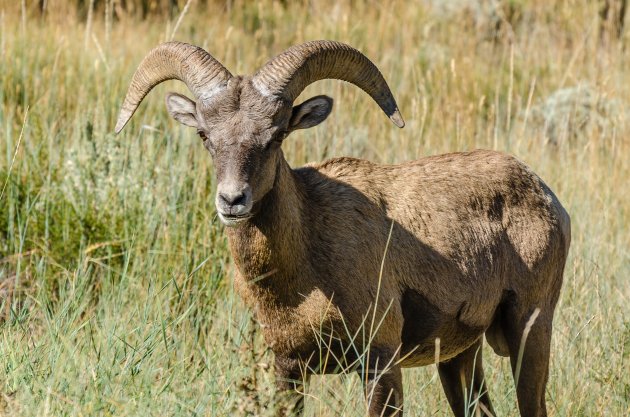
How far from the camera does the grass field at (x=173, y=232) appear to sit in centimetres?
475

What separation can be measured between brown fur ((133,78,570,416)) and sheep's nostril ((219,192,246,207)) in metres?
0.01

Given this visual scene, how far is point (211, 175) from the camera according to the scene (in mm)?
7891

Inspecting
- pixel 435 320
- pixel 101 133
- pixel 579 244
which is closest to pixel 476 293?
pixel 435 320

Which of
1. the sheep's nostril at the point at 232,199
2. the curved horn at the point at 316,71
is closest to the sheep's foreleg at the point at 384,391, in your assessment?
the sheep's nostril at the point at 232,199

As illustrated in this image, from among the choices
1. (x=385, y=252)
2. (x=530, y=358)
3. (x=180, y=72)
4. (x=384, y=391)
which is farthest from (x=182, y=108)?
(x=530, y=358)

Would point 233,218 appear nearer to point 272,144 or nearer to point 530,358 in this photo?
point 272,144

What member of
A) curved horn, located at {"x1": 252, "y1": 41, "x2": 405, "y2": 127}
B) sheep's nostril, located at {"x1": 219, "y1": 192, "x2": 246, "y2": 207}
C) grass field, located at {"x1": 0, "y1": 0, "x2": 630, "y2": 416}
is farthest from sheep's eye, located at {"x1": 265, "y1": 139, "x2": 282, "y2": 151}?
grass field, located at {"x1": 0, "y1": 0, "x2": 630, "y2": 416}

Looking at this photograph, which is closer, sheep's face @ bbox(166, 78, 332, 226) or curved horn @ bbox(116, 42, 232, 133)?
sheep's face @ bbox(166, 78, 332, 226)

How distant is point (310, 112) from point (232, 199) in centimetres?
100

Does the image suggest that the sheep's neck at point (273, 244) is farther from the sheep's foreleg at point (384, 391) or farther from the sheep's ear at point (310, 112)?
the sheep's foreleg at point (384, 391)

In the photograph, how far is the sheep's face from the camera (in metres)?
4.84

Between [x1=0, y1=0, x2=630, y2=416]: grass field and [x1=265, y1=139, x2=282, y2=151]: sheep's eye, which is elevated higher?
[x1=265, y1=139, x2=282, y2=151]: sheep's eye

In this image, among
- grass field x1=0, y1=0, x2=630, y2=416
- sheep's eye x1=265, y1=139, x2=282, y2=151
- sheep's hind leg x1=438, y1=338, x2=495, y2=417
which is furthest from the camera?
sheep's hind leg x1=438, y1=338, x2=495, y2=417

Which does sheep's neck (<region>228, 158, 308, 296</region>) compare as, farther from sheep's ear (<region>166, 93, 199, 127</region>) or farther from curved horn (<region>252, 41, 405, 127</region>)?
sheep's ear (<region>166, 93, 199, 127</region>)
